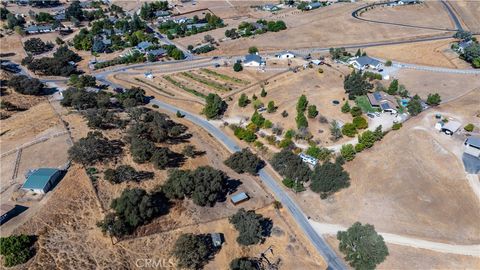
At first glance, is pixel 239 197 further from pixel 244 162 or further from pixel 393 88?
pixel 393 88

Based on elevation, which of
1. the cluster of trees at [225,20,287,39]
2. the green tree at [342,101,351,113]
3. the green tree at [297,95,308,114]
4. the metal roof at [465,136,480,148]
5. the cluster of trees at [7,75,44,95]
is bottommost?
the metal roof at [465,136,480,148]

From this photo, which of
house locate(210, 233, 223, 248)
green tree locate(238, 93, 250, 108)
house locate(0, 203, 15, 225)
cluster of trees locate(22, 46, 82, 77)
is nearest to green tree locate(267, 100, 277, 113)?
green tree locate(238, 93, 250, 108)

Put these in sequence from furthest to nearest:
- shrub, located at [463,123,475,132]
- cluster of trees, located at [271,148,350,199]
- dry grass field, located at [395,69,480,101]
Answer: dry grass field, located at [395,69,480,101] < shrub, located at [463,123,475,132] < cluster of trees, located at [271,148,350,199]

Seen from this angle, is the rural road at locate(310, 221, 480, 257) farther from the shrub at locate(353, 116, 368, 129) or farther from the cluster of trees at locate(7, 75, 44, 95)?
Answer: the cluster of trees at locate(7, 75, 44, 95)

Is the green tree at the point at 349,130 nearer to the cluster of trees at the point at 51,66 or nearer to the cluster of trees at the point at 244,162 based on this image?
the cluster of trees at the point at 244,162

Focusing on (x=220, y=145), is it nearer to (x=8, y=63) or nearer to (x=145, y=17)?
(x=8, y=63)

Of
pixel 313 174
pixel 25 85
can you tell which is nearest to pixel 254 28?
pixel 25 85
